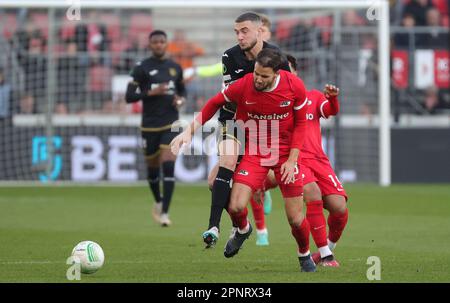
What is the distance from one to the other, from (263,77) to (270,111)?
1.14 ft

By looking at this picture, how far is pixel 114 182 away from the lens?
22.2 meters

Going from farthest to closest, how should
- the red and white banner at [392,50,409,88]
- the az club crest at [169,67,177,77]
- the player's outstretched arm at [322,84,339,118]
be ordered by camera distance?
the red and white banner at [392,50,409,88] → the az club crest at [169,67,177,77] → the player's outstretched arm at [322,84,339,118]

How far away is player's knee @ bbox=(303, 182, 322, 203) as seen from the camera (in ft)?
32.6

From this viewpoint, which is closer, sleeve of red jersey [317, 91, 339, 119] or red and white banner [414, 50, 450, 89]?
sleeve of red jersey [317, 91, 339, 119]

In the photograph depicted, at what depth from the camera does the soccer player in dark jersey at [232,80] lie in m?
9.71

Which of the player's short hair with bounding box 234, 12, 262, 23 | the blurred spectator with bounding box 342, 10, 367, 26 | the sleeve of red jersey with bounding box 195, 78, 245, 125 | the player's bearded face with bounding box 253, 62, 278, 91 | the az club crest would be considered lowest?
the sleeve of red jersey with bounding box 195, 78, 245, 125

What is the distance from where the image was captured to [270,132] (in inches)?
370

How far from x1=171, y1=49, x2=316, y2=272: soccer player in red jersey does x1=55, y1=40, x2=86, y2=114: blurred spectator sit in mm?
14036

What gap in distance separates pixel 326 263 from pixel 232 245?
0.85 m

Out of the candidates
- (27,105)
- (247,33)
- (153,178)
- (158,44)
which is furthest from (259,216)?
(27,105)

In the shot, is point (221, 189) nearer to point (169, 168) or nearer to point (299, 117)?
point (299, 117)

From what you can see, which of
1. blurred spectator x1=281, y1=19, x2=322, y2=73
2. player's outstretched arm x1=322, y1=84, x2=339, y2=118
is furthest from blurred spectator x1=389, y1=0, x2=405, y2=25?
player's outstretched arm x1=322, y1=84, x2=339, y2=118

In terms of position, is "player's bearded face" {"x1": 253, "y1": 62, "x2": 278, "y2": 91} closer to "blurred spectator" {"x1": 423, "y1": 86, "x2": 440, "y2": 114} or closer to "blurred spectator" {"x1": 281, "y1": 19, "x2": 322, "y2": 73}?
"blurred spectator" {"x1": 281, "y1": 19, "x2": 322, "y2": 73}

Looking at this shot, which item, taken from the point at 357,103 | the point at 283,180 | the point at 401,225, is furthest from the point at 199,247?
the point at 357,103
